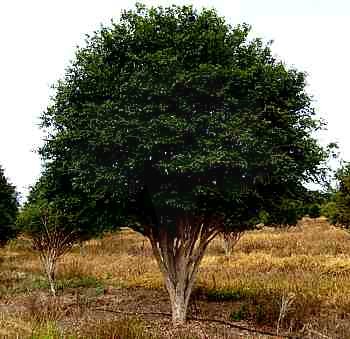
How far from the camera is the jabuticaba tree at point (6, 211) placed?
24.4m

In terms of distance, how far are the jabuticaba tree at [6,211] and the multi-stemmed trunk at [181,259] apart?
14295 millimetres

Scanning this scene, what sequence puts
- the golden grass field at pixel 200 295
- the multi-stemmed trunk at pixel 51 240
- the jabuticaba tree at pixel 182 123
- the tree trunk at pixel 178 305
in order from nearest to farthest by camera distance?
the golden grass field at pixel 200 295, the jabuticaba tree at pixel 182 123, the tree trunk at pixel 178 305, the multi-stemmed trunk at pixel 51 240

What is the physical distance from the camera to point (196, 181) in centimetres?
935

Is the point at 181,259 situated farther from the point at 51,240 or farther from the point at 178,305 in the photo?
the point at 51,240

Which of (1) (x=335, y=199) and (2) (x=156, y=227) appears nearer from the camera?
(2) (x=156, y=227)

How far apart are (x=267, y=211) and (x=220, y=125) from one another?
358cm

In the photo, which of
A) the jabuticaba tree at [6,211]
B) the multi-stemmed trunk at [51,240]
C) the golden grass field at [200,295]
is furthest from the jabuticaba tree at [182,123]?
the jabuticaba tree at [6,211]

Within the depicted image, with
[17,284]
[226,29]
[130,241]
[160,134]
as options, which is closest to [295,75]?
[226,29]

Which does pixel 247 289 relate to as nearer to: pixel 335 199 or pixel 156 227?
pixel 335 199

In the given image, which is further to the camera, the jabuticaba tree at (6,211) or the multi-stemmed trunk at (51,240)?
the jabuticaba tree at (6,211)

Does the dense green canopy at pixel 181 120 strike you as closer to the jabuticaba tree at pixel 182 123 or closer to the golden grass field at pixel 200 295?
the jabuticaba tree at pixel 182 123

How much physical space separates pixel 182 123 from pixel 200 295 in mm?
8283

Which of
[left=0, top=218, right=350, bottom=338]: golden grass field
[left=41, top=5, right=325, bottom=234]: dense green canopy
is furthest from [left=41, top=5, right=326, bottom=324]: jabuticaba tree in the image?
[left=0, top=218, right=350, bottom=338]: golden grass field

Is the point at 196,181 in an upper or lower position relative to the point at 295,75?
lower
